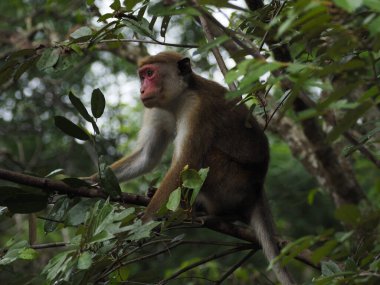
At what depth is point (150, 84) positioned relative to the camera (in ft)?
17.8

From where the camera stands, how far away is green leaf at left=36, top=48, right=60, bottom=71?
355 centimetres

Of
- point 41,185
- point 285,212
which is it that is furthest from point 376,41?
point 285,212

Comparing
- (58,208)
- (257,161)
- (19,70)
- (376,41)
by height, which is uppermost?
(19,70)

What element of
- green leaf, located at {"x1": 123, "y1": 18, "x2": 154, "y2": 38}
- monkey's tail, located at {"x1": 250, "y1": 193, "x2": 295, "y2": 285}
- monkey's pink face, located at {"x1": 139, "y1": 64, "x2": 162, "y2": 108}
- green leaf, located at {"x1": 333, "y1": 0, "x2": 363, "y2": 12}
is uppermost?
green leaf, located at {"x1": 123, "y1": 18, "x2": 154, "y2": 38}

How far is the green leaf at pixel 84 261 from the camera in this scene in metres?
2.47

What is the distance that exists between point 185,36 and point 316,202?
3170 mm

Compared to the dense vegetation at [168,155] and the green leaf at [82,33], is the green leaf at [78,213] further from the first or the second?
the green leaf at [82,33]

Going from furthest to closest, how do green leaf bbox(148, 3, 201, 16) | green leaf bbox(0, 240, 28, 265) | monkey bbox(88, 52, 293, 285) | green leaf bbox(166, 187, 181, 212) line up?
monkey bbox(88, 52, 293, 285) → green leaf bbox(0, 240, 28, 265) → green leaf bbox(166, 187, 181, 212) → green leaf bbox(148, 3, 201, 16)

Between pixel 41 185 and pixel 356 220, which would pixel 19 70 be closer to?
pixel 41 185

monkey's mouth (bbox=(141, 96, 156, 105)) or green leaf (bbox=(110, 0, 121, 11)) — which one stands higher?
green leaf (bbox=(110, 0, 121, 11))

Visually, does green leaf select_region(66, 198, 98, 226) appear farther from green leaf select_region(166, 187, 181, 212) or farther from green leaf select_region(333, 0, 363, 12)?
green leaf select_region(333, 0, 363, 12)

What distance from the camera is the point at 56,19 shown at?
8.40 meters

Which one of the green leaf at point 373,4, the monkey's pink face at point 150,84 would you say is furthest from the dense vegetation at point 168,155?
the monkey's pink face at point 150,84

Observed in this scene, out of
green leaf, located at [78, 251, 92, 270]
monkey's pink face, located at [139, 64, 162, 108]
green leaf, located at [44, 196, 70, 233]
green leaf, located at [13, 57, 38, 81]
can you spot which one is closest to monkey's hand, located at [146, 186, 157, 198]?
monkey's pink face, located at [139, 64, 162, 108]
